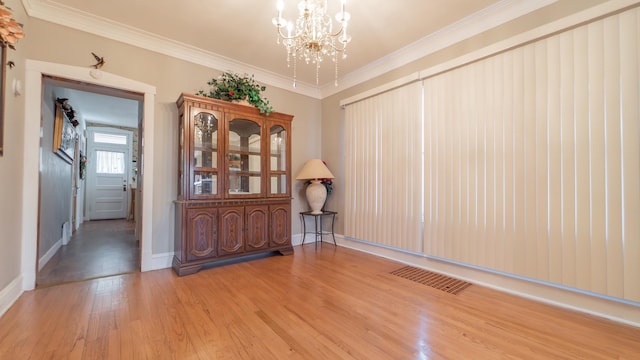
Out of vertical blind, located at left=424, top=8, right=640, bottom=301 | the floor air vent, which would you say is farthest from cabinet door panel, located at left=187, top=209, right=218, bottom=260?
vertical blind, located at left=424, top=8, right=640, bottom=301

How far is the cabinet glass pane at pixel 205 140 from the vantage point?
2.99m

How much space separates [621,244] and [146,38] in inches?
187

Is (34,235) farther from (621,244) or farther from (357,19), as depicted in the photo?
(621,244)

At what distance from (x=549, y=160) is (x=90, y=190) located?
953cm

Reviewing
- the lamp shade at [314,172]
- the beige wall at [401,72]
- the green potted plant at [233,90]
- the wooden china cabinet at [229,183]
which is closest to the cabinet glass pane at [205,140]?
the wooden china cabinet at [229,183]

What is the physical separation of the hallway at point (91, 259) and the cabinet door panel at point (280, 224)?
1595mm

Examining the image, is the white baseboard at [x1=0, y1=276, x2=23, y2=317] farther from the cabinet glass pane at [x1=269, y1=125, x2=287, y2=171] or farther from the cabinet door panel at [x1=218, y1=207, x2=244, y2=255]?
the cabinet glass pane at [x1=269, y1=125, x2=287, y2=171]

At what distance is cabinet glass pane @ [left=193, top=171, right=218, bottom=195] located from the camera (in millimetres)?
2957

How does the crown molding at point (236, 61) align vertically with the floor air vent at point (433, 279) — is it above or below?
above

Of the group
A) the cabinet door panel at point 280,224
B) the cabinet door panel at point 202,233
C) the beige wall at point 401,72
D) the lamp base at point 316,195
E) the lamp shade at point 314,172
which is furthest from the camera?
the lamp base at point 316,195

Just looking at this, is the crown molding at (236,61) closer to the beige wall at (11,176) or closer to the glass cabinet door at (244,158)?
the beige wall at (11,176)

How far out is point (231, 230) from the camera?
317 cm

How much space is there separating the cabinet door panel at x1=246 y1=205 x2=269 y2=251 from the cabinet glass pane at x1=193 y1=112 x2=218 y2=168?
0.75 m

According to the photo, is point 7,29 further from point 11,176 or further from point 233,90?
point 233,90
